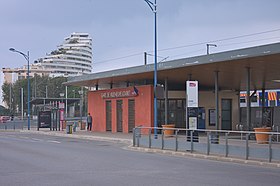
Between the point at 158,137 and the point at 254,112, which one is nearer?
the point at 158,137

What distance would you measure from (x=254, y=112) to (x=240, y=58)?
606 inches

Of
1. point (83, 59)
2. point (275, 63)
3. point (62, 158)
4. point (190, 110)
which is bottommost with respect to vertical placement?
point (62, 158)

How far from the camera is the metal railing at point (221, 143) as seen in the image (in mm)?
16859

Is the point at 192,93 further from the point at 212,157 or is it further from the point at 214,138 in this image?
the point at 212,157

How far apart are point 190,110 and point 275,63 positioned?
774cm

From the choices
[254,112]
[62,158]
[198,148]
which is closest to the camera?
[62,158]

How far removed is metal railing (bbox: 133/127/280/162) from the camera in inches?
664

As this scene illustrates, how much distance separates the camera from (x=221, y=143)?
19062mm

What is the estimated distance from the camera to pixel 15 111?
4951 inches

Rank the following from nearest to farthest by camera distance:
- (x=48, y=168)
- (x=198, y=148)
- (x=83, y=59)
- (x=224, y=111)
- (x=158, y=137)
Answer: (x=48, y=168) → (x=198, y=148) → (x=158, y=137) → (x=224, y=111) → (x=83, y=59)

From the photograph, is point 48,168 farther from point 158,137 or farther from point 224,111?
point 224,111

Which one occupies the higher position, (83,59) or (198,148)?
(83,59)

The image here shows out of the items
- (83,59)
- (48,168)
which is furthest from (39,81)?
(48,168)

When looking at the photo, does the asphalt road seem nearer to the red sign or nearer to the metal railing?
the metal railing
